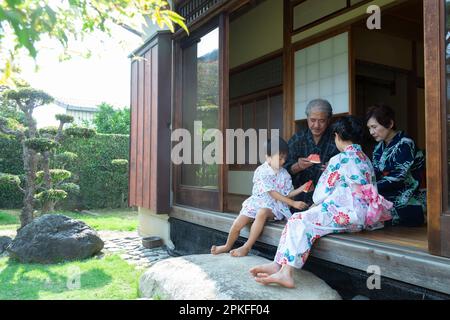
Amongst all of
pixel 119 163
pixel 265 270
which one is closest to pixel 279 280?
pixel 265 270

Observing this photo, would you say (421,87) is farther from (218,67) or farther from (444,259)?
(444,259)

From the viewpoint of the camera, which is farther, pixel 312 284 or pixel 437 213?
pixel 312 284

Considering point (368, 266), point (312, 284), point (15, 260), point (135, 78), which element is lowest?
point (15, 260)

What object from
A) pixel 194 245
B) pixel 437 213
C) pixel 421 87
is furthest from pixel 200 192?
pixel 421 87

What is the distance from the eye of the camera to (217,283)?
8.83 feet

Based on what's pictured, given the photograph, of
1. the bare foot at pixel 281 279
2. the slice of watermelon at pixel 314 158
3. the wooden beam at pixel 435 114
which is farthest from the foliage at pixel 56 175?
the wooden beam at pixel 435 114

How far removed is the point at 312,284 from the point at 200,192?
8.26ft

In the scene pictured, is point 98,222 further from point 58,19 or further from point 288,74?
point 58,19

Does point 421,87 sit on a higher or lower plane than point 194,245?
higher

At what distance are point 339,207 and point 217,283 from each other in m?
1.01

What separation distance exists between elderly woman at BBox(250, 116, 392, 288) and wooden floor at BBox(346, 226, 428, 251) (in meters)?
0.09

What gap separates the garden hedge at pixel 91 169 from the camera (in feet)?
36.0

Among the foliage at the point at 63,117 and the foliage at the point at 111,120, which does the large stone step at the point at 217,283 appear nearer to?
the foliage at the point at 63,117

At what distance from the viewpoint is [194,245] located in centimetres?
506
